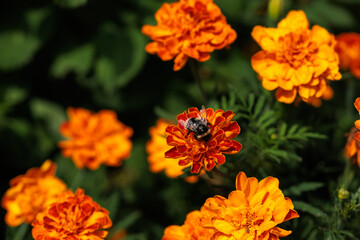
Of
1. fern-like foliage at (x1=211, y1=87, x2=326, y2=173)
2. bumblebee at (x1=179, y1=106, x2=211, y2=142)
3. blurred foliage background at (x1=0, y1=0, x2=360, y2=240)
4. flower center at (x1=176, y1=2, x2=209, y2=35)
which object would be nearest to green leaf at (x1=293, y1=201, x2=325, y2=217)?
fern-like foliage at (x1=211, y1=87, x2=326, y2=173)

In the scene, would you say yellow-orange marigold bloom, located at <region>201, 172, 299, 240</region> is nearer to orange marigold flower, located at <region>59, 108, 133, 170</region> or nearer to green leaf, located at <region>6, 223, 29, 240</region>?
green leaf, located at <region>6, 223, 29, 240</region>

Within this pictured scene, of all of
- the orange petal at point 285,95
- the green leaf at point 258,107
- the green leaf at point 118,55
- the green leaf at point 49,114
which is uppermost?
the orange petal at point 285,95

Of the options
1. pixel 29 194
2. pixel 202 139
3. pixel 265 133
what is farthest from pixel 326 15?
pixel 29 194

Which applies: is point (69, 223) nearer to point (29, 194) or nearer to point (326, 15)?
point (29, 194)

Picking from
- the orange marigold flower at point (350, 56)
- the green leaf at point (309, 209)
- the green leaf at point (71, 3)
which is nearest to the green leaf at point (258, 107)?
the green leaf at point (309, 209)

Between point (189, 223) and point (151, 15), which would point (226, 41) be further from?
point (151, 15)

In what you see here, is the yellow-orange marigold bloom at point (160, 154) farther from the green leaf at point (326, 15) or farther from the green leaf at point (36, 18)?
the green leaf at point (326, 15)
